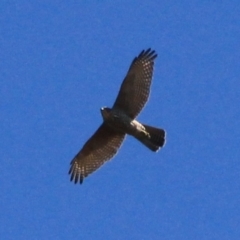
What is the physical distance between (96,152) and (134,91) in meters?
1.75

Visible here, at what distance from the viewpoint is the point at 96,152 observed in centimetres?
2281

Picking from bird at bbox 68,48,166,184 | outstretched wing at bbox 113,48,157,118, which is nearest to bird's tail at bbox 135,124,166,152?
bird at bbox 68,48,166,184

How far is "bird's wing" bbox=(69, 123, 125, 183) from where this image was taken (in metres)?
22.6

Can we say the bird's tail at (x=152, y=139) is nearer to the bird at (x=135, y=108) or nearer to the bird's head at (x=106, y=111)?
the bird at (x=135, y=108)

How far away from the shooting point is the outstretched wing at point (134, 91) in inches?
867

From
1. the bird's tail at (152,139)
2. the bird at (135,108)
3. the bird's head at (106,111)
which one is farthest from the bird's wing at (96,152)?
the bird's tail at (152,139)

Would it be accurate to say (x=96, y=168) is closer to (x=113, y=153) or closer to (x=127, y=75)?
(x=113, y=153)

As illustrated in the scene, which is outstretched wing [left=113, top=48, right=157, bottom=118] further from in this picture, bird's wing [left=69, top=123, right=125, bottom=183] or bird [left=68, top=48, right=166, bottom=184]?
bird's wing [left=69, top=123, right=125, bottom=183]

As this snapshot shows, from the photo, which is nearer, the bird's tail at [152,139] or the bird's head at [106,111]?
the bird's tail at [152,139]

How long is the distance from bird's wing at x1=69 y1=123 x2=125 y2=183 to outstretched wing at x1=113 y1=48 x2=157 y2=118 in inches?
27.1

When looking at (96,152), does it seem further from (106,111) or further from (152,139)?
(152,139)

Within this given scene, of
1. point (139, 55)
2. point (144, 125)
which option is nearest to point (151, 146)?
point (144, 125)

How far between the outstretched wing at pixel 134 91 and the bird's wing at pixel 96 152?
689 mm

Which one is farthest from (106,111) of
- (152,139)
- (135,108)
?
(152,139)
